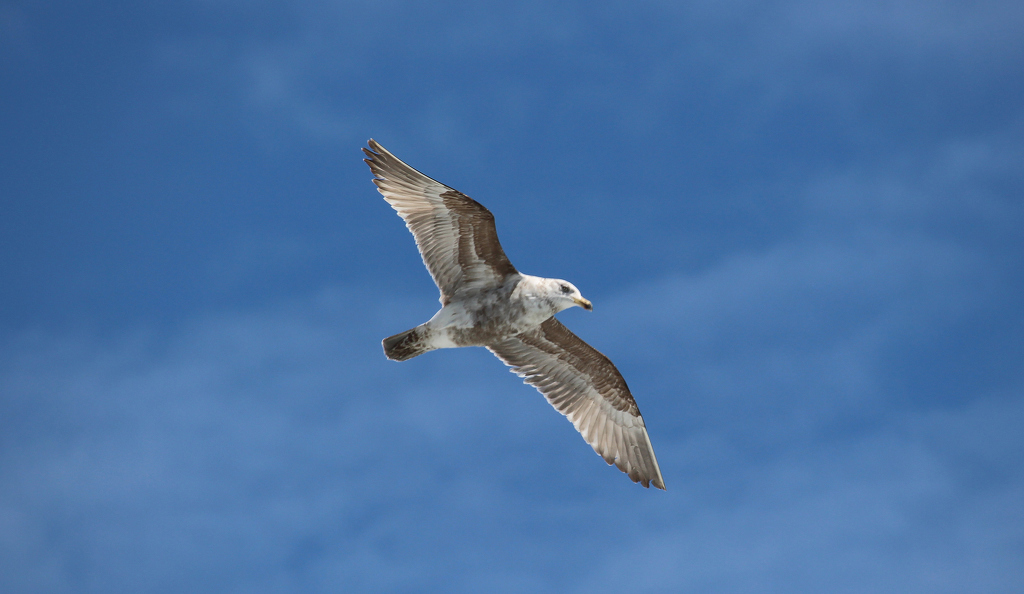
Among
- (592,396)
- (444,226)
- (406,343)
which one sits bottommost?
(406,343)

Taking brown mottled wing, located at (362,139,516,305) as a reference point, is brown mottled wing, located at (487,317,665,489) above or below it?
below

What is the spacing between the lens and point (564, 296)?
14.6 m

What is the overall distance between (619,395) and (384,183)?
19.9 feet

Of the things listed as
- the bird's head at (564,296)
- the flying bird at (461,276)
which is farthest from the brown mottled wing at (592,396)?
the bird's head at (564,296)

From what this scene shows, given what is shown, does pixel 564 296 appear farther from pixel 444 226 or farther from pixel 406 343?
pixel 406 343

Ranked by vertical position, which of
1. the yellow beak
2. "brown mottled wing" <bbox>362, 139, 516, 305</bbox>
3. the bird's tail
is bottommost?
the bird's tail

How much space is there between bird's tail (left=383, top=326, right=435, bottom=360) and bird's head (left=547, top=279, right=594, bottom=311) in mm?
2244

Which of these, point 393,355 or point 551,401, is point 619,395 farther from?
point 393,355

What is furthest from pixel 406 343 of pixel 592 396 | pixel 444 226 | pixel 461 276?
pixel 592 396

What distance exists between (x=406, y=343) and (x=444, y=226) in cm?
209

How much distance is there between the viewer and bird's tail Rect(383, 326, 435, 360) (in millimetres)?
14680

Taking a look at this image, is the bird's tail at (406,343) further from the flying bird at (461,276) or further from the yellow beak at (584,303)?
the yellow beak at (584,303)

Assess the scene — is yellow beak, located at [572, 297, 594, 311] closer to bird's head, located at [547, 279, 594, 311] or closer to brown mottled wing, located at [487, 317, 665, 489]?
bird's head, located at [547, 279, 594, 311]

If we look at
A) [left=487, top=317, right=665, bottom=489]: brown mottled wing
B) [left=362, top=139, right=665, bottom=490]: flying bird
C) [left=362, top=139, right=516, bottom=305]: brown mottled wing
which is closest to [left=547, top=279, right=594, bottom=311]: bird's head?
→ [left=362, top=139, right=665, bottom=490]: flying bird
